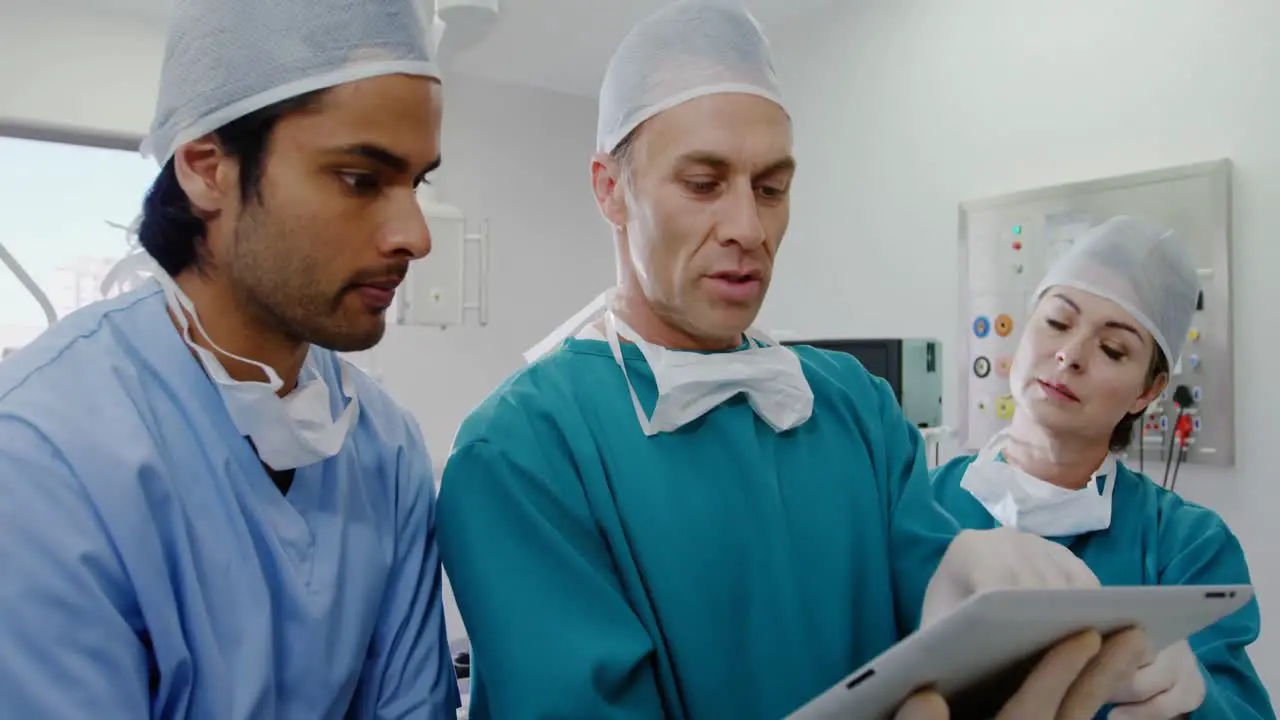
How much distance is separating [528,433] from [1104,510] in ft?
3.32

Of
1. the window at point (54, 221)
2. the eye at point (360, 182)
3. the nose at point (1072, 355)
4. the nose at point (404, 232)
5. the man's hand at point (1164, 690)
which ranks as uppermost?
the window at point (54, 221)

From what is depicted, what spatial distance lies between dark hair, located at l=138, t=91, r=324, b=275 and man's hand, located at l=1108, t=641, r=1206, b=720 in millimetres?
1135

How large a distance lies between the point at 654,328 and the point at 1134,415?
1.02 m

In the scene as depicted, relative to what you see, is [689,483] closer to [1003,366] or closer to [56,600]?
[56,600]

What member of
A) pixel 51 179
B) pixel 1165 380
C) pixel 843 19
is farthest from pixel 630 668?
pixel 51 179

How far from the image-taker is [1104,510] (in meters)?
1.43

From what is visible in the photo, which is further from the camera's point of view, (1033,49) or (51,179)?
(51,179)

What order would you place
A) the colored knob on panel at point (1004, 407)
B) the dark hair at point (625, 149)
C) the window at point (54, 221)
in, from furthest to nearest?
the window at point (54, 221) < the colored knob on panel at point (1004, 407) < the dark hair at point (625, 149)

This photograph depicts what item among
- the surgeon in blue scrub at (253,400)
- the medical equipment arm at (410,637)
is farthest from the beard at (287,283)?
the medical equipment arm at (410,637)

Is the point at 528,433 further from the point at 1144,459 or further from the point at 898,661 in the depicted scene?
the point at 1144,459

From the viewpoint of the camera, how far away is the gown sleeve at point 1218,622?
4.04 feet

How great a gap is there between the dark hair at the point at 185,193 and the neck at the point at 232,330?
37mm

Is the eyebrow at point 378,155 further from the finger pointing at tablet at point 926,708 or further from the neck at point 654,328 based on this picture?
the finger pointing at tablet at point 926,708

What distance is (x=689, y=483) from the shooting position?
0.99 meters
